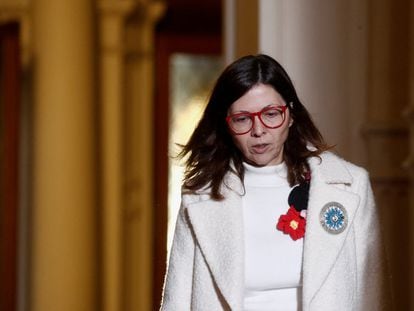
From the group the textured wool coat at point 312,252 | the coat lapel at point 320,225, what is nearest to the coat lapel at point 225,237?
the textured wool coat at point 312,252

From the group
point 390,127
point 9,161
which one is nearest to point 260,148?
point 390,127

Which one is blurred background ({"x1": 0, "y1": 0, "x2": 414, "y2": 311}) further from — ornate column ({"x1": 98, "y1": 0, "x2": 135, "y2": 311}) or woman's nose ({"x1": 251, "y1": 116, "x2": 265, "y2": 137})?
woman's nose ({"x1": 251, "y1": 116, "x2": 265, "y2": 137})

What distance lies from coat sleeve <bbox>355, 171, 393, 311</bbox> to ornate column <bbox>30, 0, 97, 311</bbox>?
2317 mm

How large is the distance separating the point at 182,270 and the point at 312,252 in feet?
0.91

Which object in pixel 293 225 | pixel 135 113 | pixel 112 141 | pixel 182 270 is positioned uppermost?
pixel 135 113

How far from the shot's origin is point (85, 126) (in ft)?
13.4

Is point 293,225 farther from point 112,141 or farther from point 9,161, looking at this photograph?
point 9,161

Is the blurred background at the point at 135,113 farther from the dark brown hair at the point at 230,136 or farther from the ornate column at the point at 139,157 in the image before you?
the dark brown hair at the point at 230,136

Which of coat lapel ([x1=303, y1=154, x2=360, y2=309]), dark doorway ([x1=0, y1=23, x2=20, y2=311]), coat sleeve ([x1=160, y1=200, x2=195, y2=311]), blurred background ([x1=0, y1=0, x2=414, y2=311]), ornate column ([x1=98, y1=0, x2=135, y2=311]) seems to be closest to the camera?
coat lapel ([x1=303, y1=154, x2=360, y2=309])

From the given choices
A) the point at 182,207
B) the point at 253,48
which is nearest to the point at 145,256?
the point at 253,48

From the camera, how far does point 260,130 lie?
68.7 inches

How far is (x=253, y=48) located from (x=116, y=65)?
2.10 meters

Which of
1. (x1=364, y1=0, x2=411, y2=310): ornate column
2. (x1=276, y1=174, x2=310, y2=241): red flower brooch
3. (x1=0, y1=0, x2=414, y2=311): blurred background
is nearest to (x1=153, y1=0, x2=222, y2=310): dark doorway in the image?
(x1=0, y1=0, x2=414, y2=311): blurred background

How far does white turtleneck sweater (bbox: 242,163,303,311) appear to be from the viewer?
177 cm
